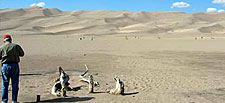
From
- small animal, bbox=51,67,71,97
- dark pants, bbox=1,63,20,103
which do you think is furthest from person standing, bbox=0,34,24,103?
small animal, bbox=51,67,71,97

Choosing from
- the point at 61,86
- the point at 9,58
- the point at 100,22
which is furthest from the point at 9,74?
the point at 100,22

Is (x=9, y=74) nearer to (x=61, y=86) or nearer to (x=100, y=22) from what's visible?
(x=61, y=86)

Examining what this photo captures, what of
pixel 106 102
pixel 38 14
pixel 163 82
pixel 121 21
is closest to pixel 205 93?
pixel 163 82

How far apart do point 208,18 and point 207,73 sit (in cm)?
8156

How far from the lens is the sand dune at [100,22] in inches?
2395

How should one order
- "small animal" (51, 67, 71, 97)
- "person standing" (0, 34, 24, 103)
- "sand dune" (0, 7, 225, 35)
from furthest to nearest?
"sand dune" (0, 7, 225, 35) < "small animal" (51, 67, 71, 97) < "person standing" (0, 34, 24, 103)

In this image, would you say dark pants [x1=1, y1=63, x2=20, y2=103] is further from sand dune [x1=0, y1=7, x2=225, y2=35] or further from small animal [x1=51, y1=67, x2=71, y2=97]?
sand dune [x1=0, y1=7, x2=225, y2=35]

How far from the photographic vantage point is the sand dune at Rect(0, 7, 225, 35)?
200 feet

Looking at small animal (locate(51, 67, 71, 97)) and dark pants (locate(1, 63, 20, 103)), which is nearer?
dark pants (locate(1, 63, 20, 103))

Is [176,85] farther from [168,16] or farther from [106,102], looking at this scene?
[168,16]

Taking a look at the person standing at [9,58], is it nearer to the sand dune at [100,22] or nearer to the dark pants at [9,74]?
the dark pants at [9,74]

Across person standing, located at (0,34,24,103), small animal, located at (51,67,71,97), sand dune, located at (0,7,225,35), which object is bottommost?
small animal, located at (51,67,71,97)

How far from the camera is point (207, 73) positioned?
416 inches

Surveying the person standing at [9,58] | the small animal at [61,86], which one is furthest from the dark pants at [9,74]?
the small animal at [61,86]
